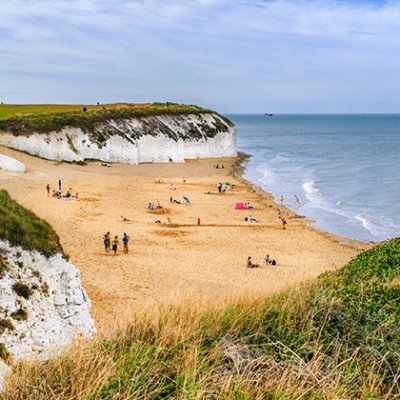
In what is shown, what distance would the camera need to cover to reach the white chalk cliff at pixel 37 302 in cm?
962

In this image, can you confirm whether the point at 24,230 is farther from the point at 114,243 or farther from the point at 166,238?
the point at 166,238

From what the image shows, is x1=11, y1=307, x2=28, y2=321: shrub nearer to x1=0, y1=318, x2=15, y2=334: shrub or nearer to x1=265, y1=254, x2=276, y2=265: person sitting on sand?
x1=0, y1=318, x2=15, y2=334: shrub

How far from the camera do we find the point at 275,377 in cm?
443

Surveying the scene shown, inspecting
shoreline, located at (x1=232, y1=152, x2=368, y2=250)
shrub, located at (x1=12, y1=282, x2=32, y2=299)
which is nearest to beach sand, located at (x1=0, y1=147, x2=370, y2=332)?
shoreline, located at (x1=232, y1=152, x2=368, y2=250)

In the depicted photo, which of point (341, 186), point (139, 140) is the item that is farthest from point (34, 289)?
point (139, 140)

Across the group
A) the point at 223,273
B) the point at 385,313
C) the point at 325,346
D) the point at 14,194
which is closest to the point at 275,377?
the point at 325,346

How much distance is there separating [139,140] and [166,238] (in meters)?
A: 41.7

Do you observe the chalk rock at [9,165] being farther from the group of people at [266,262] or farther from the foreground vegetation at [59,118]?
the group of people at [266,262]

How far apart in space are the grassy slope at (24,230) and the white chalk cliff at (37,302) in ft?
0.63

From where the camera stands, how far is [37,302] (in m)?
10.9

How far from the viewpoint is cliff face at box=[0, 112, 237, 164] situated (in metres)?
55.3

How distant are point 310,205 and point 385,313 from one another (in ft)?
119

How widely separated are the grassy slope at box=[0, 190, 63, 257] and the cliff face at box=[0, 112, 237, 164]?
143 feet

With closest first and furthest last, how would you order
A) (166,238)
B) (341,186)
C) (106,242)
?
(106,242) → (166,238) → (341,186)
